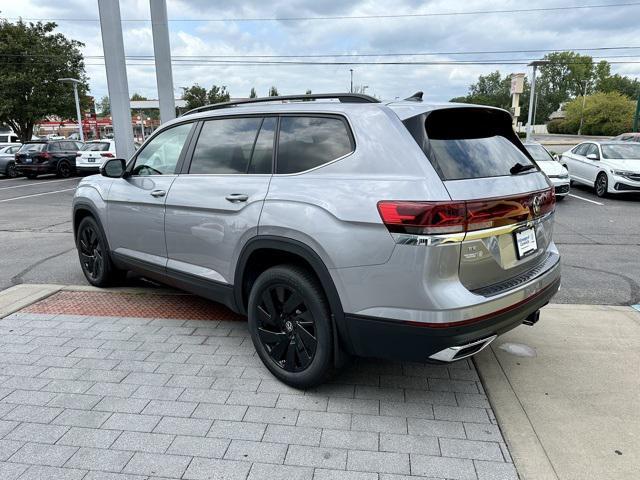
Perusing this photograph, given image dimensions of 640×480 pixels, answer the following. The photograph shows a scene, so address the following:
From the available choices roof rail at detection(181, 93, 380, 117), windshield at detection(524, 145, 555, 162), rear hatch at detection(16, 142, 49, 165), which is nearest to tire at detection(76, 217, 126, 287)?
roof rail at detection(181, 93, 380, 117)

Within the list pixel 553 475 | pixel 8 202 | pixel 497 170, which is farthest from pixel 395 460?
pixel 8 202

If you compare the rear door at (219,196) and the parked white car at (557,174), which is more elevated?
the rear door at (219,196)

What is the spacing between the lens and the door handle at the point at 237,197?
321 cm

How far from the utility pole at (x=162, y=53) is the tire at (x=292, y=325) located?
7.26 meters

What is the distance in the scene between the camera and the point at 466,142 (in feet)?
9.37

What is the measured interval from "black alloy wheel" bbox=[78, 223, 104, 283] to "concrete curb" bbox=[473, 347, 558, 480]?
3.90m

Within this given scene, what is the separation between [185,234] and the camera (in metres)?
3.74

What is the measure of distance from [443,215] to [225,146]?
1.91 metres

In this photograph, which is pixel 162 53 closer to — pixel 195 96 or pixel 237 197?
pixel 237 197

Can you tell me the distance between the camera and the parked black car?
2000 centimetres

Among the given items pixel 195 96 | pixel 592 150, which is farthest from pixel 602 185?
pixel 195 96

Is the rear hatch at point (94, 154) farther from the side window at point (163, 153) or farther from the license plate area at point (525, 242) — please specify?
the license plate area at point (525, 242)

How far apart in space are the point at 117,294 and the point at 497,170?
4.04m

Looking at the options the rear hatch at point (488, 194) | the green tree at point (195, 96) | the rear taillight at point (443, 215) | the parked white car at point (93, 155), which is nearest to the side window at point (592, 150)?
the rear hatch at point (488, 194)
